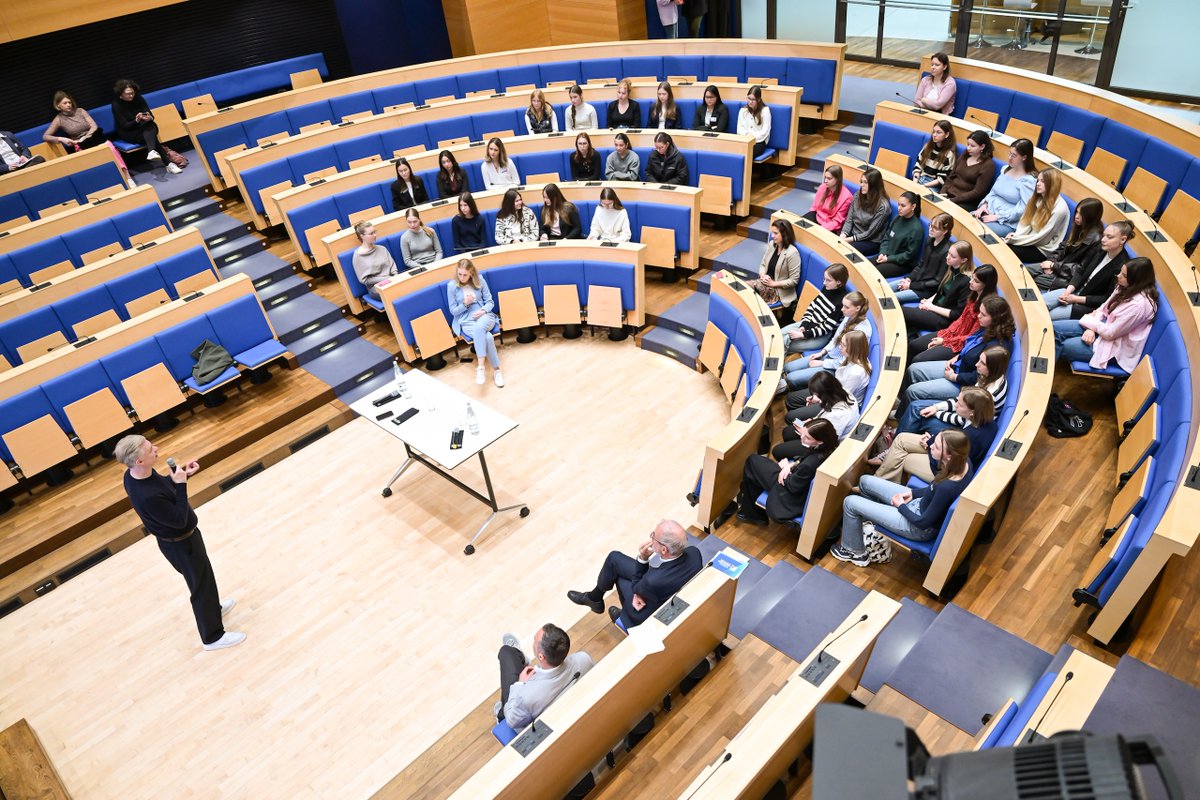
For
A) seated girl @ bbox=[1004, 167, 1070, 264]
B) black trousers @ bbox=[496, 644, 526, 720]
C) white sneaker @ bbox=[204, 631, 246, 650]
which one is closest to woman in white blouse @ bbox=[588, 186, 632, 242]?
seated girl @ bbox=[1004, 167, 1070, 264]

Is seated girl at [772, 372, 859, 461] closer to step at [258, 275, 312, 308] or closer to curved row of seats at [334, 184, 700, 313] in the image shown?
curved row of seats at [334, 184, 700, 313]

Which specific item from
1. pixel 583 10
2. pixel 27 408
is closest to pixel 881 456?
pixel 27 408

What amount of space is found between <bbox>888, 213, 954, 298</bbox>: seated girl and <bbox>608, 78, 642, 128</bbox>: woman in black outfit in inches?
125

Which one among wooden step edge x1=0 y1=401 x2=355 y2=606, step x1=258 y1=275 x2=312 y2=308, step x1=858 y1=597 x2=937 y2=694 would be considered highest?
step x1=258 y1=275 x2=312 y2=308

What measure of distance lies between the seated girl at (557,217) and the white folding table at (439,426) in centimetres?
181

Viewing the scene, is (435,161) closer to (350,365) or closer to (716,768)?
(350,365)

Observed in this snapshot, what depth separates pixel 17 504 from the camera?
4.68 meters

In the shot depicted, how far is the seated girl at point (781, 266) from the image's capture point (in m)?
4.89

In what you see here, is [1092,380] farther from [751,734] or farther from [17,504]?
[17,504]

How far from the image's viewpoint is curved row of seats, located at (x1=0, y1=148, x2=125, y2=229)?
6059mm

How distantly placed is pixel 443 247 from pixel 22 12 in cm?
407

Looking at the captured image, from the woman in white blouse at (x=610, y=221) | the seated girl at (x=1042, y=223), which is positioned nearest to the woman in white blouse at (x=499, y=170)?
the woman in white blouse at (x=610, y=221)

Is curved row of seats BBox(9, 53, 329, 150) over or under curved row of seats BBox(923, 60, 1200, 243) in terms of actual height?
over

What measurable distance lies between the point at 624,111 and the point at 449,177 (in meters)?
1.82
